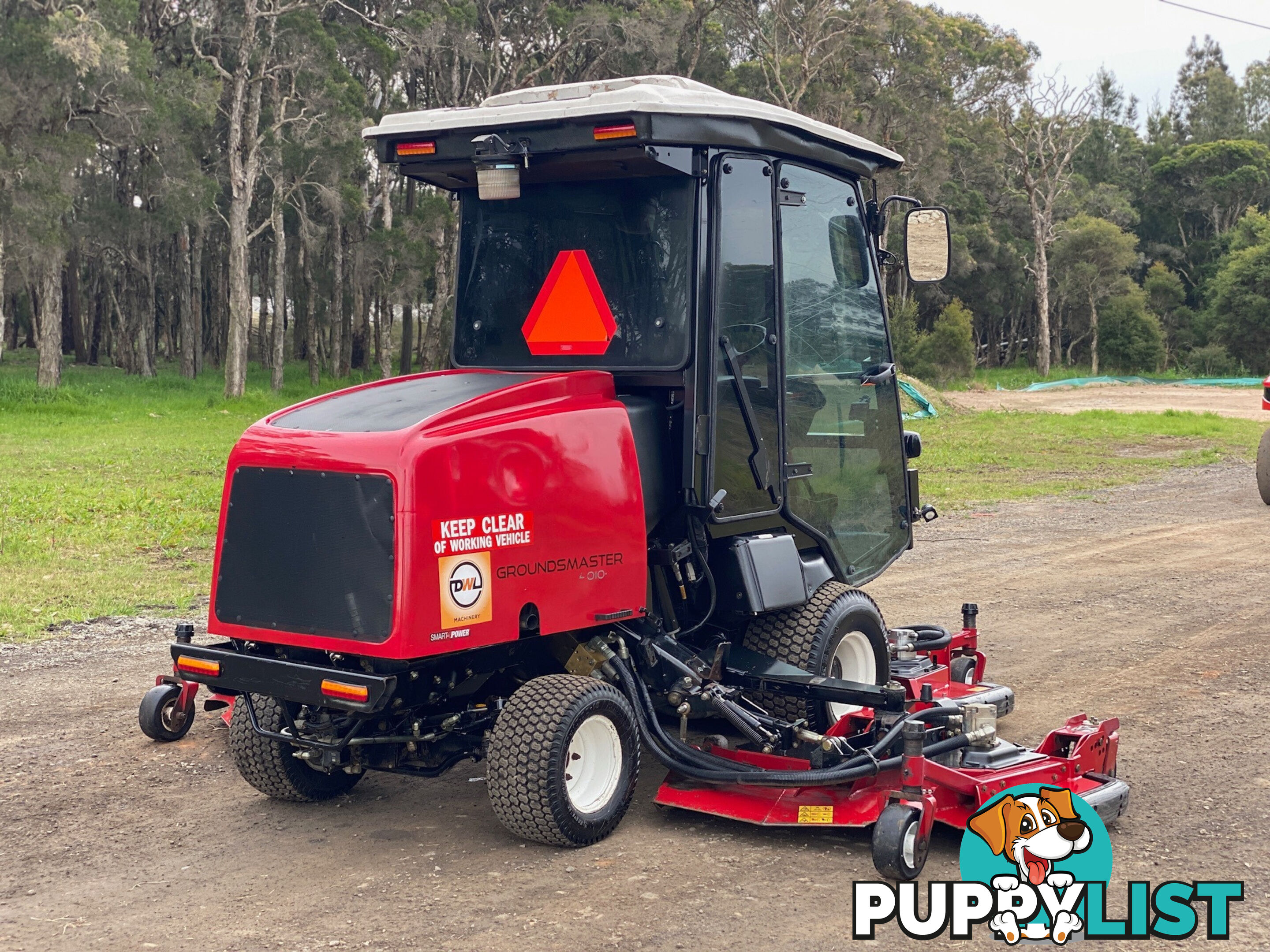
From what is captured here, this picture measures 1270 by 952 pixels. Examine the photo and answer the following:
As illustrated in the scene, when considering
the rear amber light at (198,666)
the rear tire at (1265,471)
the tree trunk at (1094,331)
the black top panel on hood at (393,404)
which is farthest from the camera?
the tree trunk at (1094,331)

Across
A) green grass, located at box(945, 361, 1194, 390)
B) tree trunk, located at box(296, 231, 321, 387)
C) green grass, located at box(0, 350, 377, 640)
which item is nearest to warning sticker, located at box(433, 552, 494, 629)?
green grass, located at box(0, 350, 377, 640)

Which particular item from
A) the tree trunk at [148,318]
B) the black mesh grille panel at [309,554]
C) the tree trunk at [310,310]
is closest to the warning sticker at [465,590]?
the black mesh grille panel at [309,554]

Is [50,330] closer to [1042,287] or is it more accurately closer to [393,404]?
[393,404]

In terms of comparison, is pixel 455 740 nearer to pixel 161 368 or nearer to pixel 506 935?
pixel 506 935

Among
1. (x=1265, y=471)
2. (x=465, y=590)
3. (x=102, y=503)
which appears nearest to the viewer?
(x=465, y=590)

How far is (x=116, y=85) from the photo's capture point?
31.2 meters

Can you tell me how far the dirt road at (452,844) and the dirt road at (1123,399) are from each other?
2433 centimetres

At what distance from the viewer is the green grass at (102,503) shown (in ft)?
31.3

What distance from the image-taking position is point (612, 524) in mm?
4910

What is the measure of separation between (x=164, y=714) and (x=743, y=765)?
8.72ft

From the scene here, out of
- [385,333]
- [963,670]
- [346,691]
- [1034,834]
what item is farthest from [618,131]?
[385,333]

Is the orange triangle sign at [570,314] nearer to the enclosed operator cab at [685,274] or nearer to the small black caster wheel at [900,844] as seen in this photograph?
the enclosed operator cab at [685,274]

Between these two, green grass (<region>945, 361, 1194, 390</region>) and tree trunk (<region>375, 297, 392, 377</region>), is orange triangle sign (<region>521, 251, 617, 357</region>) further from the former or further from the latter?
green grass (<region>945, 361, 1194, 390</region>)

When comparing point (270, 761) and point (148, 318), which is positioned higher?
point (148, 318)
